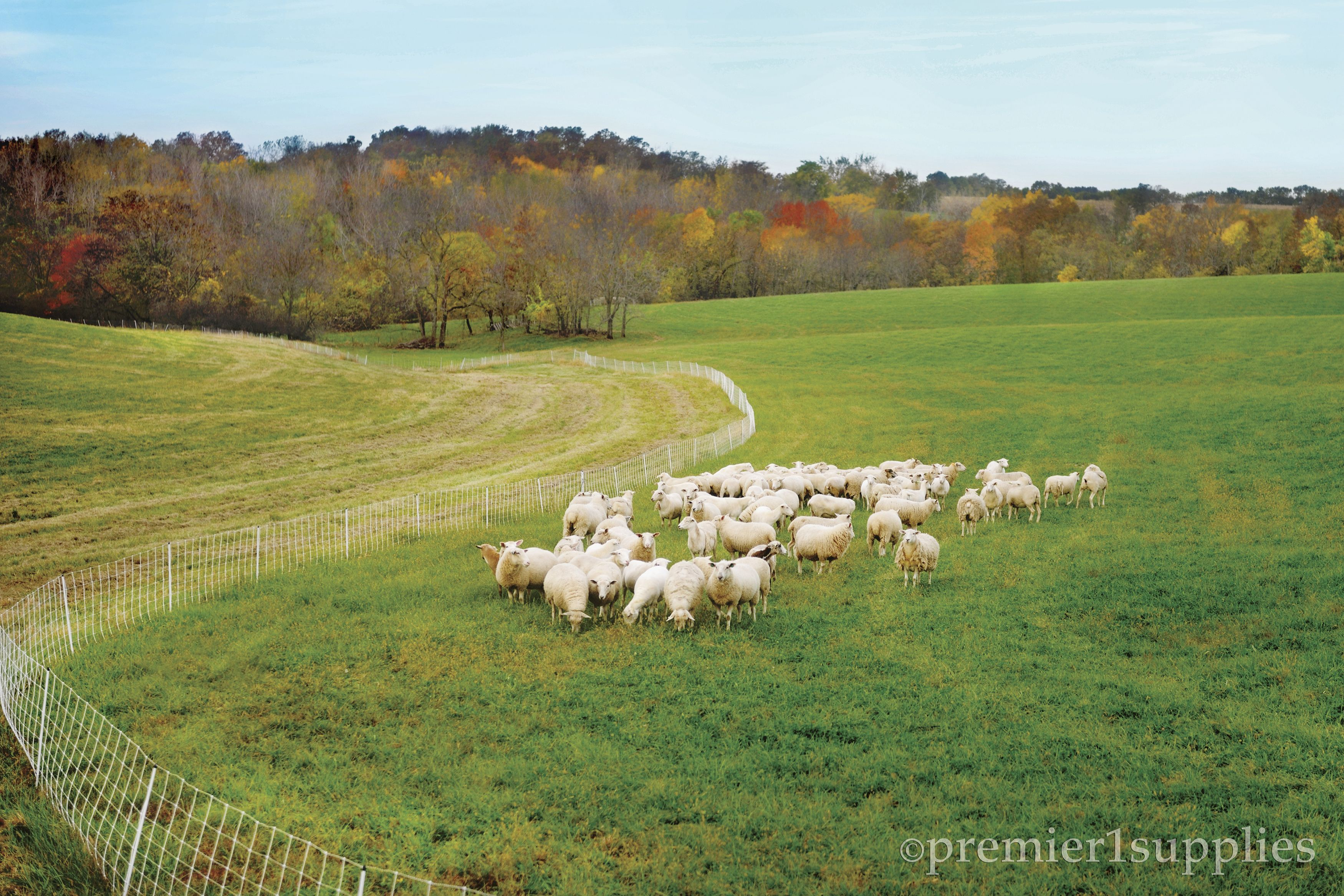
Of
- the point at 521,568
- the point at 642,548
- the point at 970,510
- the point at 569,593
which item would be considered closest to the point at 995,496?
the point at 970,510

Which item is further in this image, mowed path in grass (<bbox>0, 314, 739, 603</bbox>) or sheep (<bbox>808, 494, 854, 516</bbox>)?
mowed path in grass (<bbox>0, 314, 739, 603</bbox>)

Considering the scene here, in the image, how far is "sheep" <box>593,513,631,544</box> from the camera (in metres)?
17.2

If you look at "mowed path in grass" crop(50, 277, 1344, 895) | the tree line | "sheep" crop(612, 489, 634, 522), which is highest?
the tree line

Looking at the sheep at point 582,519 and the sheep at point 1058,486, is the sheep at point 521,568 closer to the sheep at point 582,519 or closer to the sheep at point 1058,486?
the sheep at point 582,519

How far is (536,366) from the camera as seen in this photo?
6209 centimetres

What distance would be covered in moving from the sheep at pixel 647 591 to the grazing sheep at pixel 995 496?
980cm

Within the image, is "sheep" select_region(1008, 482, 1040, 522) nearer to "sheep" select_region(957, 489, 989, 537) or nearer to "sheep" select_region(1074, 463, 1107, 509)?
"sheep" select_region(957, 489, 989, 537)

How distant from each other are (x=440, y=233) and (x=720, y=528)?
70965 mm

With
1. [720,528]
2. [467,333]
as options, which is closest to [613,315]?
[467,333]

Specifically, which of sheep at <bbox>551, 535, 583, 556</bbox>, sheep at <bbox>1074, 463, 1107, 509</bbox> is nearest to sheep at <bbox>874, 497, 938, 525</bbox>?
sheep at <bbox>1074, 463, 1107, 509</bbox>

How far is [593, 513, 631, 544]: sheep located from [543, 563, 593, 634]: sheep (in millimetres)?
2502

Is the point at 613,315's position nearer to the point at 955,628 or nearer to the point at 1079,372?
the point at 1079,372

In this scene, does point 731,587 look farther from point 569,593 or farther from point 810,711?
point 810,711

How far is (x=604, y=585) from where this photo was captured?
46.2 feet
